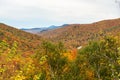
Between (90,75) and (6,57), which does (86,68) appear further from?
(6,57)

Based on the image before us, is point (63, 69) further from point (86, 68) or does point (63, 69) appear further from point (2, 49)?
point (2, 49)

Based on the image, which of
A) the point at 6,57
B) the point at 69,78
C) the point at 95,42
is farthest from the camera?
the point at 95,42

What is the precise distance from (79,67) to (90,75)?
16.7 ft

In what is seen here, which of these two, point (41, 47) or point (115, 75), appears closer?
point (115, 75)

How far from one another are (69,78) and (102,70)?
32.8ft

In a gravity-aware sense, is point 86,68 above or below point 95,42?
below

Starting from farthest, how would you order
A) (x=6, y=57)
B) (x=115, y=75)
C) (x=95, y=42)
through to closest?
(x=95, y=42)
(x=6, y=57)
(x=115, y=75)

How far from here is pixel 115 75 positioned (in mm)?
15906

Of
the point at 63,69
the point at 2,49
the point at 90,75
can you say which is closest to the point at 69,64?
the point at 63,69

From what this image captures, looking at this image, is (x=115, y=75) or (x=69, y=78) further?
(x=69, y=78)

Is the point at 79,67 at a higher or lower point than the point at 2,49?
lower

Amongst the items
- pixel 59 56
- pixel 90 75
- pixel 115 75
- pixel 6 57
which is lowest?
pixel 90 75

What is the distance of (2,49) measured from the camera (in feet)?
55.9

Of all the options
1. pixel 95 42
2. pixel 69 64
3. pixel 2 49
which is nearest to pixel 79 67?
pixel 69 64
